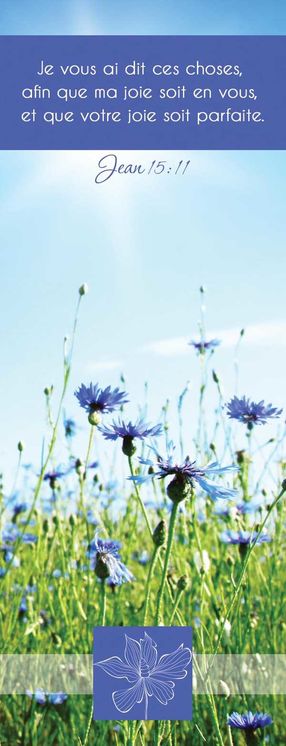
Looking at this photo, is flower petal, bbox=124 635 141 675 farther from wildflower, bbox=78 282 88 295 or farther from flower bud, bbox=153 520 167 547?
wildflower, bbox=78 282 88 295

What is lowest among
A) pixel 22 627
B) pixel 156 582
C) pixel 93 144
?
pixel 22 627

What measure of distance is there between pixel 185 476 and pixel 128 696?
0.31 metres

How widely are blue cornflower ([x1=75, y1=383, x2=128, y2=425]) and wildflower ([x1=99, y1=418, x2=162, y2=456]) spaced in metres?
0.06

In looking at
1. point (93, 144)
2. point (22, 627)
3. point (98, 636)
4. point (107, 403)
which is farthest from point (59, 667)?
point (93, 144)

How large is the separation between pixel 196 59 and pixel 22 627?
1428 millimetres

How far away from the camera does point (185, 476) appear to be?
0.85 meters

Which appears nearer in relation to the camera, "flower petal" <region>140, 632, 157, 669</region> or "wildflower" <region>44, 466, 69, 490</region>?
"flower petal" <region>140, 632, 157, 669</region>

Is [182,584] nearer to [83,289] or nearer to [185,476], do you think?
[185,476]

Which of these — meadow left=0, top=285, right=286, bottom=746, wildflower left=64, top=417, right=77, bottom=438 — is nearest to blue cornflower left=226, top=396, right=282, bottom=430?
meadow left=0, top=285, right=286, bottom=746

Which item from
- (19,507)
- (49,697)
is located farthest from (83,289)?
(19,507)

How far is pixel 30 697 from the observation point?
1577 mm

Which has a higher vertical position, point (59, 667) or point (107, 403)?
point (107, 403)

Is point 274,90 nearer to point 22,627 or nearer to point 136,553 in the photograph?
point 22,627

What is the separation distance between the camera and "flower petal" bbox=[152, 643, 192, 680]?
94 cm
